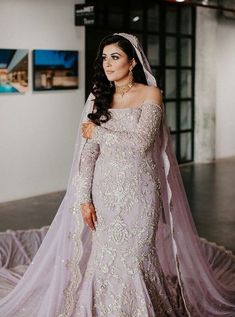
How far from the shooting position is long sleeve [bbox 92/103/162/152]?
2541 millimetres

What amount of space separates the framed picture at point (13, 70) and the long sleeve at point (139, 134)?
390 centimetres

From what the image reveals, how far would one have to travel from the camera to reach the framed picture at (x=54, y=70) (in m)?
6.63

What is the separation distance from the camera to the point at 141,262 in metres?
2.68

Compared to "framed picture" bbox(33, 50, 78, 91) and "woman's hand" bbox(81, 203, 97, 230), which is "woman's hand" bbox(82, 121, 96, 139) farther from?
"framed picture" bbox(33, 50, 78, 91)

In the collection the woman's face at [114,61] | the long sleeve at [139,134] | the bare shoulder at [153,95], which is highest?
the woman's face at [114,61]

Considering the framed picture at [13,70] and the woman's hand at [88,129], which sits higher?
the framed picture at [13,70]

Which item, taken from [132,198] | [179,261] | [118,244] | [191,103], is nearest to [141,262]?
[118,244]

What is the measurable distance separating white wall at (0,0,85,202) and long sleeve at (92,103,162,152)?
12.9ft

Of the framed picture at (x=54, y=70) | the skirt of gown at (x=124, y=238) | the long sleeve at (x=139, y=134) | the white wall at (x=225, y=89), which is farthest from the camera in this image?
the white wall at (x=225, y=89)

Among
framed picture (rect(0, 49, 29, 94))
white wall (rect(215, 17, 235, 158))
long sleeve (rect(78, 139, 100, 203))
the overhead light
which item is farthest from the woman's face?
white wall (rect(215, 17, 235, 158))

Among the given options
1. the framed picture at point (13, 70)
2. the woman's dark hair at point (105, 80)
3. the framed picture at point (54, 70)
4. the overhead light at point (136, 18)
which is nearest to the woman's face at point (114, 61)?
the woman's dark hair at point (105, 80)

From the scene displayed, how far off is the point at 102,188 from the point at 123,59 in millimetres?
648

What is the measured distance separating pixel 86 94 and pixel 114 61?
4.79 meters

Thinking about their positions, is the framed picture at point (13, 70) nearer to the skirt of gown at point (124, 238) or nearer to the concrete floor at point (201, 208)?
the concrete floor at point (201, 208)
